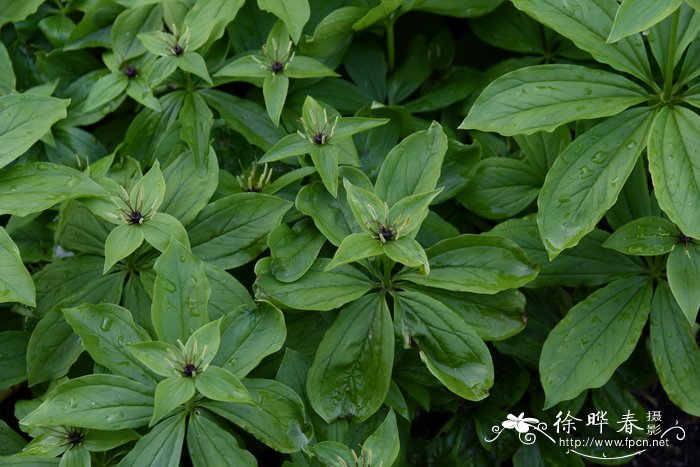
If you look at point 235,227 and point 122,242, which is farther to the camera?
point 235,227

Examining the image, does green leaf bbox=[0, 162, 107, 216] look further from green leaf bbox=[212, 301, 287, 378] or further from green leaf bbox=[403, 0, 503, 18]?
green leaf bbox=[403, 0, 503, 18]

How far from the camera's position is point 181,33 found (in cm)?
271

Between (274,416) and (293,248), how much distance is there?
0.50m

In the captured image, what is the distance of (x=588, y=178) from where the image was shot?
2.20m

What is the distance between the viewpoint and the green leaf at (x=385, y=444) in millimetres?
1983

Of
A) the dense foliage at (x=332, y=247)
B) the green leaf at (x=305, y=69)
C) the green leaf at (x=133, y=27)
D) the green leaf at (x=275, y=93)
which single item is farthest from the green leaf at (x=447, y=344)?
the green leaf at (x=133, y=27)

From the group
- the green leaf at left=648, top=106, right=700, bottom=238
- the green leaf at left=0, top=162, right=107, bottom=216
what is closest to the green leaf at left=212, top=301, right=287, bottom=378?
A: the green leaf at left=0, top=162, right=107, bottom=216

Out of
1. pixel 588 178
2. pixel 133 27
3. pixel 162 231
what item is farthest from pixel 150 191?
pixel 588 178

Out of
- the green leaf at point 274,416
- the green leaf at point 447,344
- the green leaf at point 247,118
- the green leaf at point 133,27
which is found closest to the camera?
the green leaf at point 274,416

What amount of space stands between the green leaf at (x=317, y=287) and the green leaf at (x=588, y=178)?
0.56 metres

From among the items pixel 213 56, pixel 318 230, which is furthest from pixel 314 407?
pixel 213 56

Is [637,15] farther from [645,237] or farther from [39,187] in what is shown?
[39,187]

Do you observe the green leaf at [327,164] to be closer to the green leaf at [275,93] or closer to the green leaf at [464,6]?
the green leaf at [275,93]

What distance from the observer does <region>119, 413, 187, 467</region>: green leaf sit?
1.96m
